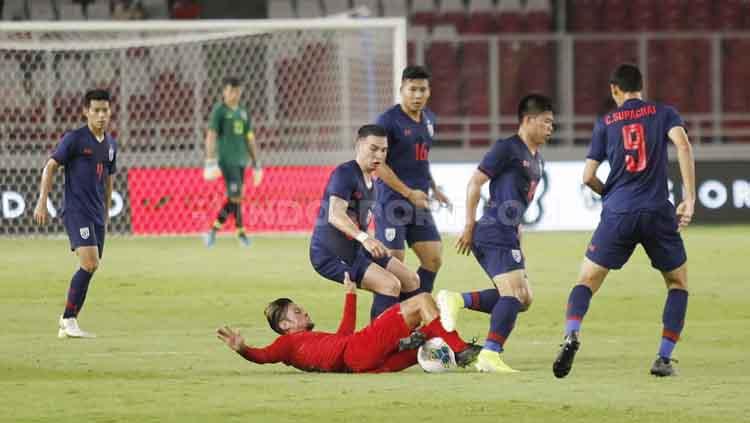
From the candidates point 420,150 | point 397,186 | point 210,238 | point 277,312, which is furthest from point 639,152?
point 210,238

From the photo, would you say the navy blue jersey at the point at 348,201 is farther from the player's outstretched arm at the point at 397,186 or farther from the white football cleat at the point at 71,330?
the white football cleat at the point at 71,330

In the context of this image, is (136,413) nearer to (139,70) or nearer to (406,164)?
(406,164)

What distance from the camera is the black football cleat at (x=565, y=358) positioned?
8062mm

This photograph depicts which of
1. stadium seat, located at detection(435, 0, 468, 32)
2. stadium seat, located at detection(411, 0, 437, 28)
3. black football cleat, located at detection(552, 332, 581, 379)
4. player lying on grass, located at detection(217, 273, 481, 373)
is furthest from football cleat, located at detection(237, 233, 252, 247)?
black football cleat, located at detection(552, 332, 581, 379)

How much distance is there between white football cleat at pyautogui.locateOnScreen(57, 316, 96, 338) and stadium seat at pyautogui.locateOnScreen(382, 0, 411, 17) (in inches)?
651

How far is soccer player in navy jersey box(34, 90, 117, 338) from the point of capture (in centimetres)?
1119

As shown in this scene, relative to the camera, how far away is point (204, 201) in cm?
2178

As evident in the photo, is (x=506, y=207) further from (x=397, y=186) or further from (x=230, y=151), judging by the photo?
(x=230, y=151)

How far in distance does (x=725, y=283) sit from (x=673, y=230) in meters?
6.60

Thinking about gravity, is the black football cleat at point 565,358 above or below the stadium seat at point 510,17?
below

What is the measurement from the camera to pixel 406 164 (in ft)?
35.8

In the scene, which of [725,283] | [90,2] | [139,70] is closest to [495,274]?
[725,283]

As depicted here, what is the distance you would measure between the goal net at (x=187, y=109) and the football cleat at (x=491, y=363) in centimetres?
1112

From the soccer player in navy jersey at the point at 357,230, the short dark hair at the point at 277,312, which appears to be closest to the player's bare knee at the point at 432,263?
the soccer player in navy jersey at the point at 357,230
